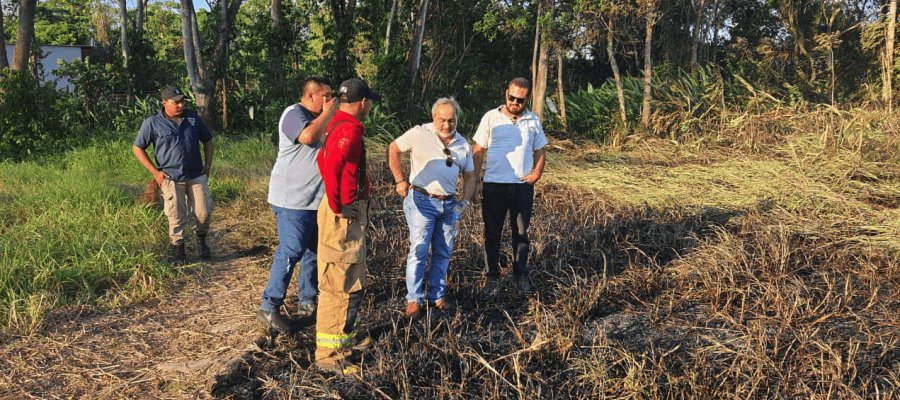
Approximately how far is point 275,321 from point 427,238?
2.91 ft

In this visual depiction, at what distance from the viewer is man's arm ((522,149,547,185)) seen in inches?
155

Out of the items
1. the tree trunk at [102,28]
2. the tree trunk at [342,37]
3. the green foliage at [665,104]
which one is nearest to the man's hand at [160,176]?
the tree trunk at [342,37]

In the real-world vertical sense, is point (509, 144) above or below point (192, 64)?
below

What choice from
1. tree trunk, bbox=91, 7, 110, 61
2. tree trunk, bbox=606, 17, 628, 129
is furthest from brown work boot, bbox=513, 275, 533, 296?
tree trunk, bbox=91, 7, 110, 61

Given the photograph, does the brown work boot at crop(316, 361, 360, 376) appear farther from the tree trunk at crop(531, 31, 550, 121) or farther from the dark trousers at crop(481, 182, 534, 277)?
the tree trunk at crop(531, 31, 550, 121)

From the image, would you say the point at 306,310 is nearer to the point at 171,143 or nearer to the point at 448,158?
the point at 448,158

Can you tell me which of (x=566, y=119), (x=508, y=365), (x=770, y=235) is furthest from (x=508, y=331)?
(x=566, y=119)

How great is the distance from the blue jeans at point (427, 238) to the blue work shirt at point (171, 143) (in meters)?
2.08

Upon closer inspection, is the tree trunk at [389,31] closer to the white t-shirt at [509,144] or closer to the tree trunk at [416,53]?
the tree trunk at [416,53]

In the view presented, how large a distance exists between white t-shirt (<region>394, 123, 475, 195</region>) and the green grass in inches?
74.6

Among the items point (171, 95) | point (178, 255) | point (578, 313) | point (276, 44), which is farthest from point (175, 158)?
point (276, 44)

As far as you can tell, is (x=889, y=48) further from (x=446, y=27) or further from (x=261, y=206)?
(x=261, y=206)

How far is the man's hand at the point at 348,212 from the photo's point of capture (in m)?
2.83

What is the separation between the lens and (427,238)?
3473 millimetres
